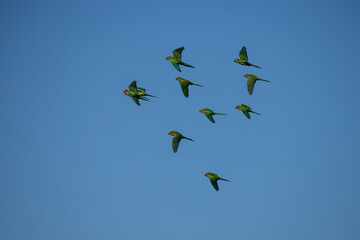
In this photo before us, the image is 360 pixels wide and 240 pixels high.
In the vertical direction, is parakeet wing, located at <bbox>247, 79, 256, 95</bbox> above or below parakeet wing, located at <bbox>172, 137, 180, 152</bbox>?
above

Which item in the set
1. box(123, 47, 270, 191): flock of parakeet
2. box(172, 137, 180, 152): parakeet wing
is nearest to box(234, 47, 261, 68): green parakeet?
box(123, 47, 270, 191): flock of parakeet

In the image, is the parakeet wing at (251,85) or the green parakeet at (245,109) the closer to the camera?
the parakeet wing at (251,85)

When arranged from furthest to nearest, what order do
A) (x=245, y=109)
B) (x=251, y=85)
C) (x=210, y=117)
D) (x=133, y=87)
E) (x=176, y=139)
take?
(x=245, y=109) → (x=251, y=85) → (x=210, y=117) → (x=133, y=87) → (x=176, y=139)

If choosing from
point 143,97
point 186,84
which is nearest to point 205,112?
point 186,84

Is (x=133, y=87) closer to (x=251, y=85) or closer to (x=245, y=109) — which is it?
(x=245, y=109)

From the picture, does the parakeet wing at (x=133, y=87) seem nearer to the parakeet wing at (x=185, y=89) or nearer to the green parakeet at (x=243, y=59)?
the parakeet wing at (x=185, y=89)

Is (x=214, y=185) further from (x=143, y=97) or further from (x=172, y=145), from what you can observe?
(x=143, y=97)

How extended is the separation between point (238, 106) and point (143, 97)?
33.3 ft

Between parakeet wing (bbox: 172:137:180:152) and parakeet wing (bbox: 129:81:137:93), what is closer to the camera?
parakeet wing (bbox: 172:137:180:152)

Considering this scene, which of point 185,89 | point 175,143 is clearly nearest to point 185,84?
point 185,89

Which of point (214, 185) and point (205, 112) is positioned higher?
point (205, 112)

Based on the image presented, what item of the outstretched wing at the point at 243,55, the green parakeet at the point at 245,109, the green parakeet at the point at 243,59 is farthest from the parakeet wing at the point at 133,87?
the outstretched wing at the point at 243,55

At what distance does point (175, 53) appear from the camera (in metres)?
48.4

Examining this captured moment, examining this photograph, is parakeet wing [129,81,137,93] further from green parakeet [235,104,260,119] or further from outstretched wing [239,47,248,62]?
outstretched wing [239,47,248,62]
